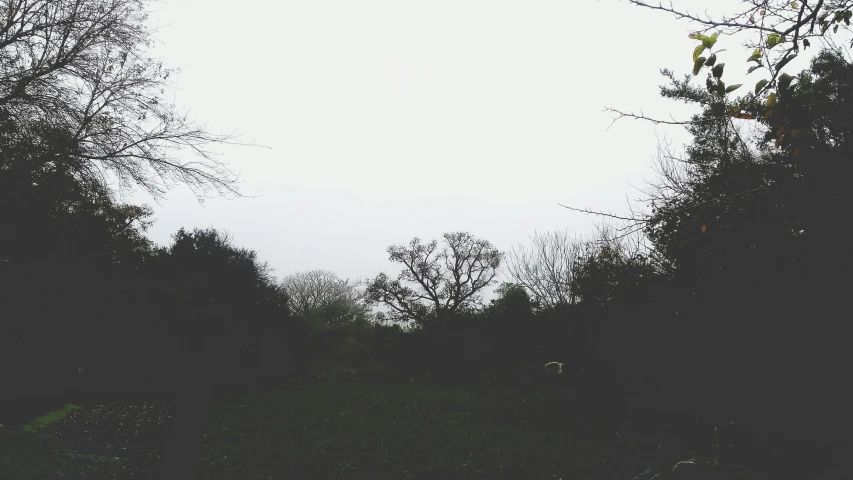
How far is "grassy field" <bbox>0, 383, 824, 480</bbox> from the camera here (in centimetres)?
609

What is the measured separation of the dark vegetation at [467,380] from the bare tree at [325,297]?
14773 mm

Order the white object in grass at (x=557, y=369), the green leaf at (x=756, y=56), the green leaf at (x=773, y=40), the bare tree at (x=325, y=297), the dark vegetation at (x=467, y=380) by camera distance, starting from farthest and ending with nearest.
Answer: the bare tree at (x=325, y=297), the white object in grass at (x=557, y=369), the dark vegetation at (x=467, y=380), the green leaf at (x=773, y=40), the green leaf at (x=756, y=56)

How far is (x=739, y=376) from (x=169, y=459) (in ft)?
33.4

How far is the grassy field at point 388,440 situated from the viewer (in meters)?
6.09

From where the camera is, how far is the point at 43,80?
15.5 feet

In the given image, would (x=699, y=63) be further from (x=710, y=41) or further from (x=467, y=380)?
(x=467, y=380)

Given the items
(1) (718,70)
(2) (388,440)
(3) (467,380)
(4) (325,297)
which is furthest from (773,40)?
(4) (325,297)

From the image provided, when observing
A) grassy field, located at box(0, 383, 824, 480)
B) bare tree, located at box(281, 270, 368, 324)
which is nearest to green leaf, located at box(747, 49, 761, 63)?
grassy field, located at box(0, 383, 824, 480)

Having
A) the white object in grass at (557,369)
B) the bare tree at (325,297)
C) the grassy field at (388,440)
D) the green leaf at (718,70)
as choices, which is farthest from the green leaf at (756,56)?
the bare tree at (325,297)

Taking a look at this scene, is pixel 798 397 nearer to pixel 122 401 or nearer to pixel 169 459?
pixel 169 459

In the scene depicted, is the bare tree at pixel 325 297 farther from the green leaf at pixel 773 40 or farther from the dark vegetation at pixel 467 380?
the green leaf at pixel 773 40

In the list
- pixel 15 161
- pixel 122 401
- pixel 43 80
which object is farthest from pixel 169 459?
pixel 122 401

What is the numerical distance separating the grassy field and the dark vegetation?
0.19ft

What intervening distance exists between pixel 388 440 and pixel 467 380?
29.9 feet
